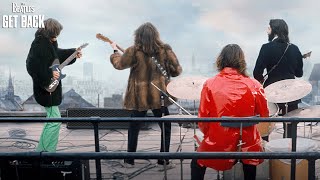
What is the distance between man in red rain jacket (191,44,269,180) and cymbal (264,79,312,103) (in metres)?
0.92

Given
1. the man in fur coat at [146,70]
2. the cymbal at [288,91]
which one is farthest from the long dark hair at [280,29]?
the man in fur coat at [146,70]

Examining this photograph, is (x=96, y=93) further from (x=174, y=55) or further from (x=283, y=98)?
(x=283, y=98)

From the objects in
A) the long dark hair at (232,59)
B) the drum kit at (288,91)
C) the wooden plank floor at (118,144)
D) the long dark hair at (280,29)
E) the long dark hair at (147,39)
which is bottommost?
the wooden plank floor at (118,144)

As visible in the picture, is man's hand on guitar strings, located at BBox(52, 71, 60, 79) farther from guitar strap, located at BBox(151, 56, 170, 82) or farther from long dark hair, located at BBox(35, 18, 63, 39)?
guitar strap, located at BBox(151, 56, 170, 82)

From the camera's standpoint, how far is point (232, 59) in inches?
111

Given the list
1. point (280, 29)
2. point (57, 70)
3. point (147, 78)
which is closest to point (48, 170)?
point (57, 70)

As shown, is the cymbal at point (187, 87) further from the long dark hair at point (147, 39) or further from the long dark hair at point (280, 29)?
the long dark hair at point (280, 29)

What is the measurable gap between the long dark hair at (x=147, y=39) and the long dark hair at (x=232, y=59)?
1090mm

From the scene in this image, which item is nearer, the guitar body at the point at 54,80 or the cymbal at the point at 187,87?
the cymbal at the point at 187,87

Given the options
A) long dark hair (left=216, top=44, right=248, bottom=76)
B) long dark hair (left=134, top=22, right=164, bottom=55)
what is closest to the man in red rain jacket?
long dark hair (left=216, top=44, right=248, bottom=76)

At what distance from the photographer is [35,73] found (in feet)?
12.1

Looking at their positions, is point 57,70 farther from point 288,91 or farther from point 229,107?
point 288,91

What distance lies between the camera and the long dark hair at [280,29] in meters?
4.21

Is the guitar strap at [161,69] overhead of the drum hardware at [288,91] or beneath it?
overhead
